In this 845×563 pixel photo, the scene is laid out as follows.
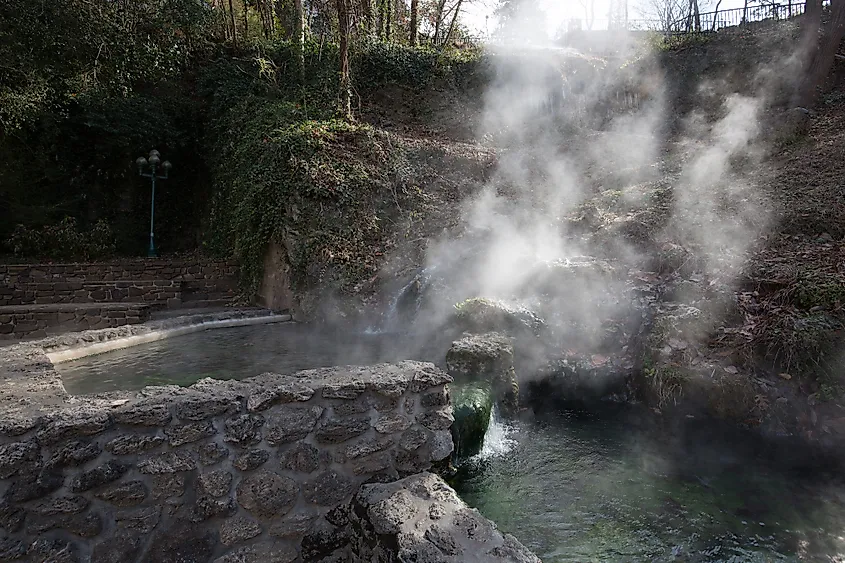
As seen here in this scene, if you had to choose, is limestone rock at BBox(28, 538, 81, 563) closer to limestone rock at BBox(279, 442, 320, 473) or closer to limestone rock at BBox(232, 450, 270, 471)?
limestone rock at BBox(232, 450, 270, 471)

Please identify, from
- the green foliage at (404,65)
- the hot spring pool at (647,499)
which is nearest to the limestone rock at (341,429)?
the hot spring pool at (647,499)

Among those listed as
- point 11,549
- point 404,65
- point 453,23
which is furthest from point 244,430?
point 453,23

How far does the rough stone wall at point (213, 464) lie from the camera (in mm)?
1797

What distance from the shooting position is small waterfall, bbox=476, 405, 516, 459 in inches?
142

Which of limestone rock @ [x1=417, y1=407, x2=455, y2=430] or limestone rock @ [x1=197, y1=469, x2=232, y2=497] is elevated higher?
limestone rock @ [x1=417, y1=407, x2=455, y2=430]

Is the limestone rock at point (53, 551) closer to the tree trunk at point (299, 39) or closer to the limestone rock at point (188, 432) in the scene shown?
the limestone rock at point (188, 432)

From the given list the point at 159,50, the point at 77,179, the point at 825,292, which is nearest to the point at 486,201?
the point at 825,292

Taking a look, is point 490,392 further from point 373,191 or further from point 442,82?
point 442,82

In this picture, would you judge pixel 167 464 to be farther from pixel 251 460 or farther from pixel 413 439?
pixel 413 439

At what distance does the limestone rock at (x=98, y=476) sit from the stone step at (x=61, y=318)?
607cm

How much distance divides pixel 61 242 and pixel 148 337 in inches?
262

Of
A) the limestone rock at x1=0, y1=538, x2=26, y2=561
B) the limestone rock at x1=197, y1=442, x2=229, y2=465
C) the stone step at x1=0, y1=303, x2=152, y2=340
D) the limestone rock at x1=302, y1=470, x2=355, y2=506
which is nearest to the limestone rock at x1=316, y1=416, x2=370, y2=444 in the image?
the limestone rock at x1=302, y1=470, x2=355, y2=506

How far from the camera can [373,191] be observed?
835cm

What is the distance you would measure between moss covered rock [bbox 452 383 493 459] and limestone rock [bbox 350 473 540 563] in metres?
1.15
